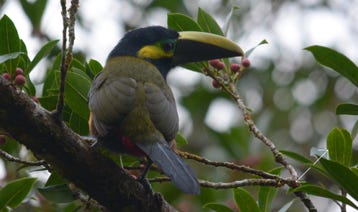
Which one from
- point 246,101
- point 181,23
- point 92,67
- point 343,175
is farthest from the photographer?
point 246,101

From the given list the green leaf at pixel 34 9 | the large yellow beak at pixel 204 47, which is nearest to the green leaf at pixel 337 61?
the large yellow beak at pixel 204 47

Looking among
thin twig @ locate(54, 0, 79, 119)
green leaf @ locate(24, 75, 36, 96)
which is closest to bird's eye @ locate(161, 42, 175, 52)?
green leaf @ locate(24, 75, 36, 96)

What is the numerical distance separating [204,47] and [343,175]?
4.27ft

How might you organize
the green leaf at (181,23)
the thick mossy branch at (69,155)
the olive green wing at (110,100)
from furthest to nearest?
1. the green leaf at (181,23)
2. the olive green wing at (110,100)
3. the thick mossy branch at (69,155)

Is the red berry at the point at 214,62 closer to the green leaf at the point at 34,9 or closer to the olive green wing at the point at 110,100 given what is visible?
the olive green wing at the point at 110,100

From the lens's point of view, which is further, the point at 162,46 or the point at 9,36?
the point at 162,46

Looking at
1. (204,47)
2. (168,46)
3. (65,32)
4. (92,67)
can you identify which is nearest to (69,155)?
(65,32)

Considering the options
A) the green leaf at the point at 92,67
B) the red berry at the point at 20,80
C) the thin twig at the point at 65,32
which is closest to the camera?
the thin twig at the point at 65,32

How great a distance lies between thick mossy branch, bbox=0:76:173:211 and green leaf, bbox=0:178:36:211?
16cm

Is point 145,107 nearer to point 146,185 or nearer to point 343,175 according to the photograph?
point 146,185

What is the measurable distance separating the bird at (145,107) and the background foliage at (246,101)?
0.46ft

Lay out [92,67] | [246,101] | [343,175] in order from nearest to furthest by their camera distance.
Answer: [343,175]
[92,67]
[246,101]

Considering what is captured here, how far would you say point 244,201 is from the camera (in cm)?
369

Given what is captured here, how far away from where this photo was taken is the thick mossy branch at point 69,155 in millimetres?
3146
